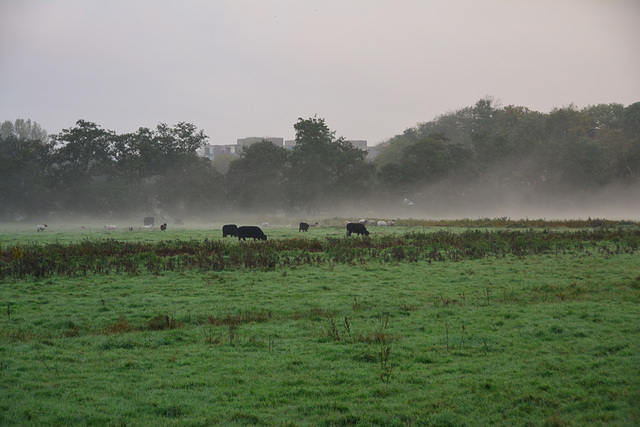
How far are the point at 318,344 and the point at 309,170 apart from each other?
228 ft

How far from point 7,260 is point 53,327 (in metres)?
10.9

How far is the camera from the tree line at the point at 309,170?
236ft

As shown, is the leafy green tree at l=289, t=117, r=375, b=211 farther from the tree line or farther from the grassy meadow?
the grassy meadow

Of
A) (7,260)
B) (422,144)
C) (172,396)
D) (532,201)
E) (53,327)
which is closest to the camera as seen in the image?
(172,396)

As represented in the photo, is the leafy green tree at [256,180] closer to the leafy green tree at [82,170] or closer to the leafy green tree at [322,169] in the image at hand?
the leafy green tree at [322,169]

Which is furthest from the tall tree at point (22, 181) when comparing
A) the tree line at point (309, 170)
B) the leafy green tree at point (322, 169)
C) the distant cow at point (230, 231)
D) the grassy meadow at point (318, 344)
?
the grassy meadow at point (318, 344)

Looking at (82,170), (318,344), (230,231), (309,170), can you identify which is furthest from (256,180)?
(318,344)

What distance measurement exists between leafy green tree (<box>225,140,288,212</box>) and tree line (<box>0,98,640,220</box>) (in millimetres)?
147

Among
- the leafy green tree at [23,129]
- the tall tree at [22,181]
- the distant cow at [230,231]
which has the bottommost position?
the distant cow at [230,231]

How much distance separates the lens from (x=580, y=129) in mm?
82000

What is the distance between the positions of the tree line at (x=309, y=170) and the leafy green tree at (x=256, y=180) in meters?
0.15

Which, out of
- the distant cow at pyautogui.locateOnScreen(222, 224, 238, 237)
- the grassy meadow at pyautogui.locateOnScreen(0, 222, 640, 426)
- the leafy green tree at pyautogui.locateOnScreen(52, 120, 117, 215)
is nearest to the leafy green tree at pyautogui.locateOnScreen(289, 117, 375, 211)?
the leafy green tree at pyautogui.locateOnScreen(52, 120, 117, 215)

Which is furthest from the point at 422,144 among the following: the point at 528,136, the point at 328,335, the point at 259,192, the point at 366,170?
the point at 328,335

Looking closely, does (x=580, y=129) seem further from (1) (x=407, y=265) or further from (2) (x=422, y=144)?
(1) (x=407, y=265)
